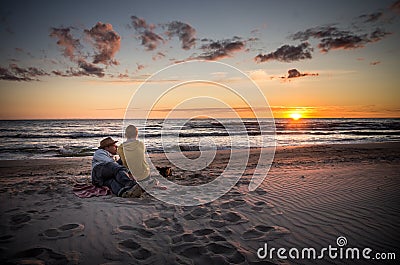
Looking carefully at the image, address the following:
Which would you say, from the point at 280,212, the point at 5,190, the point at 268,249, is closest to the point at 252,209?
the point at 280,212

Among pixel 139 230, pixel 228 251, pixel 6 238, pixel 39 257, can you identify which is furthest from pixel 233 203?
pixel 6 238

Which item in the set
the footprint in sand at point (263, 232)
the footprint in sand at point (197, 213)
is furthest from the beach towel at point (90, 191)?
the footprint in sand at point (263, 232)

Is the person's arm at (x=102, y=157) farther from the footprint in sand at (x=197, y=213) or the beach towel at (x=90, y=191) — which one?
the footprint in sand at (x=197, y=213)

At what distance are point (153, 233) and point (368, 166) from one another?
9.70 metres

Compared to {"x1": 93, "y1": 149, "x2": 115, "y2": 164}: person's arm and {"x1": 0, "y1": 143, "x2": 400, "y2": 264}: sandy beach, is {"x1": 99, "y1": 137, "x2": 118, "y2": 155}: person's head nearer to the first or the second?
{"x1": 93, "y1": 149, "x2": 115, "y2": 164}: person's arm

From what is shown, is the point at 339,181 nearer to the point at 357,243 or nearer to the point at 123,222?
the point at 357,243

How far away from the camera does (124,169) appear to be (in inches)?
233

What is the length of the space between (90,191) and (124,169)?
1239 millimetres

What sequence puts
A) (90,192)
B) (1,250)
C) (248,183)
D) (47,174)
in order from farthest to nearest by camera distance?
(47,174) < (248,183) < (90,192) < (1,250)

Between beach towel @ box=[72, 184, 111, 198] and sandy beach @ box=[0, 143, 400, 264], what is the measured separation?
0.50 feet

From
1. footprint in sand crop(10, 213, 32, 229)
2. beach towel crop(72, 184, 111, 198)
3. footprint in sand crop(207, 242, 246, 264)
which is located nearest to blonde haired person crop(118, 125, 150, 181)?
beach towel crop(72, 184, 111, 198)

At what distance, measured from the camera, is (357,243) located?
3.86m

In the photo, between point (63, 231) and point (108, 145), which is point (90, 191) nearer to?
point (108, 145)

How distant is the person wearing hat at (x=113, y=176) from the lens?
589 centimetres
